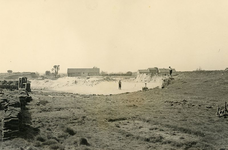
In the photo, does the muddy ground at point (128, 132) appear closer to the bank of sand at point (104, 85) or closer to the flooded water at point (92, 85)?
the flooded water at point (92, 85)

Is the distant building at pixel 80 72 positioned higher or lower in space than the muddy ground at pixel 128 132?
higher

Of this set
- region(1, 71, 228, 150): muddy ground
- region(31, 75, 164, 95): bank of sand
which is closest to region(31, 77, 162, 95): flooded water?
region(31, 75, 164, 95): bank of sand

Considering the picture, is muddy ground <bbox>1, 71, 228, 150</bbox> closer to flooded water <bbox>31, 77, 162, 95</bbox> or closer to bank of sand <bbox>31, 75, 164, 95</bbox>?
flooded water <bbox>31, 77, 162, 95</bbox>

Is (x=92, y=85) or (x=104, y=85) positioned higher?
(x=104, y=85)

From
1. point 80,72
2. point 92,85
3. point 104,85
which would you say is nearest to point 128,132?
point 104,85

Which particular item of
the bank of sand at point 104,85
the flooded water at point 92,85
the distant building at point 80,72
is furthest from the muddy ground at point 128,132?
the distant building at point 80,72

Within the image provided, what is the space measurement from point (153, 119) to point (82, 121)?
4340 millimetres

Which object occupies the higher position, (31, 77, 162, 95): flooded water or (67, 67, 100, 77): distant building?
(67, 67, 100, 77): distant building

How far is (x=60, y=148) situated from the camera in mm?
6793

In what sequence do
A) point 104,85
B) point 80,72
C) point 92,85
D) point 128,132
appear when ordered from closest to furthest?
1. point 128,132
2. point 104,85
3. point 92,85
4. point 80,72

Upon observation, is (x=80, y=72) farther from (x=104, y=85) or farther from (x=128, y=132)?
(x=128, y=132)

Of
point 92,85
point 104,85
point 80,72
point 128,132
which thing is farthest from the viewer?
point 80,72

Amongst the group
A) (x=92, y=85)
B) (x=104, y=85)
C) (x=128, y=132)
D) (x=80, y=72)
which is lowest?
(x=92, y=85)

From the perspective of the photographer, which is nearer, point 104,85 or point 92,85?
point 104,85
